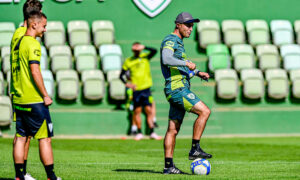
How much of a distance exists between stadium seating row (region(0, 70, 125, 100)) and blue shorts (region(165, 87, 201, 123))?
8.32 meters

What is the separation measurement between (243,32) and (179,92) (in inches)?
427

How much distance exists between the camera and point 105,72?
56.0 ft

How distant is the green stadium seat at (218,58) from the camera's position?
17344 millimetres

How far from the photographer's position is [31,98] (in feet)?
22.2

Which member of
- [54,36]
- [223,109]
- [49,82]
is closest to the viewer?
[49,82]

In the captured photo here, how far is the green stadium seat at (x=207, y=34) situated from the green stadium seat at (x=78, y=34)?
3083 millimetres

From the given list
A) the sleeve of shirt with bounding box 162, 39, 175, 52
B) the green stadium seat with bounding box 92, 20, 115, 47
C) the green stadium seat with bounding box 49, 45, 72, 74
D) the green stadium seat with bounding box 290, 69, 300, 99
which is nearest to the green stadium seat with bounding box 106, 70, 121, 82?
the green stadium seat with bounding box 49, 45, 72, 74

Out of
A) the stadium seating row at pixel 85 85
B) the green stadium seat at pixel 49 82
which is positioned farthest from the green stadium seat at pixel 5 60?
the green stadium seat at pixel 49 82

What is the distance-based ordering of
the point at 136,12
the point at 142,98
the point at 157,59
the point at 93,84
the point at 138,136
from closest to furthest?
the point at 138,136, the point at 142,98, the point at 93,84, the point at 157,59, the point at 136,12

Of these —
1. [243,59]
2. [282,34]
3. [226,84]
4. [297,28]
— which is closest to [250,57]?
[243,59]

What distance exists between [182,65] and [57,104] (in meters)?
9.07

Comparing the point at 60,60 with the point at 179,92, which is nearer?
the point at 179,92

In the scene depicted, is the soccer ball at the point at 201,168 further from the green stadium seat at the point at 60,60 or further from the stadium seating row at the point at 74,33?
the stadium seating row at the point at 74,33

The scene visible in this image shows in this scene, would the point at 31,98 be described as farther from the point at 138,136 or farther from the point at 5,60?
the point at 5,60
